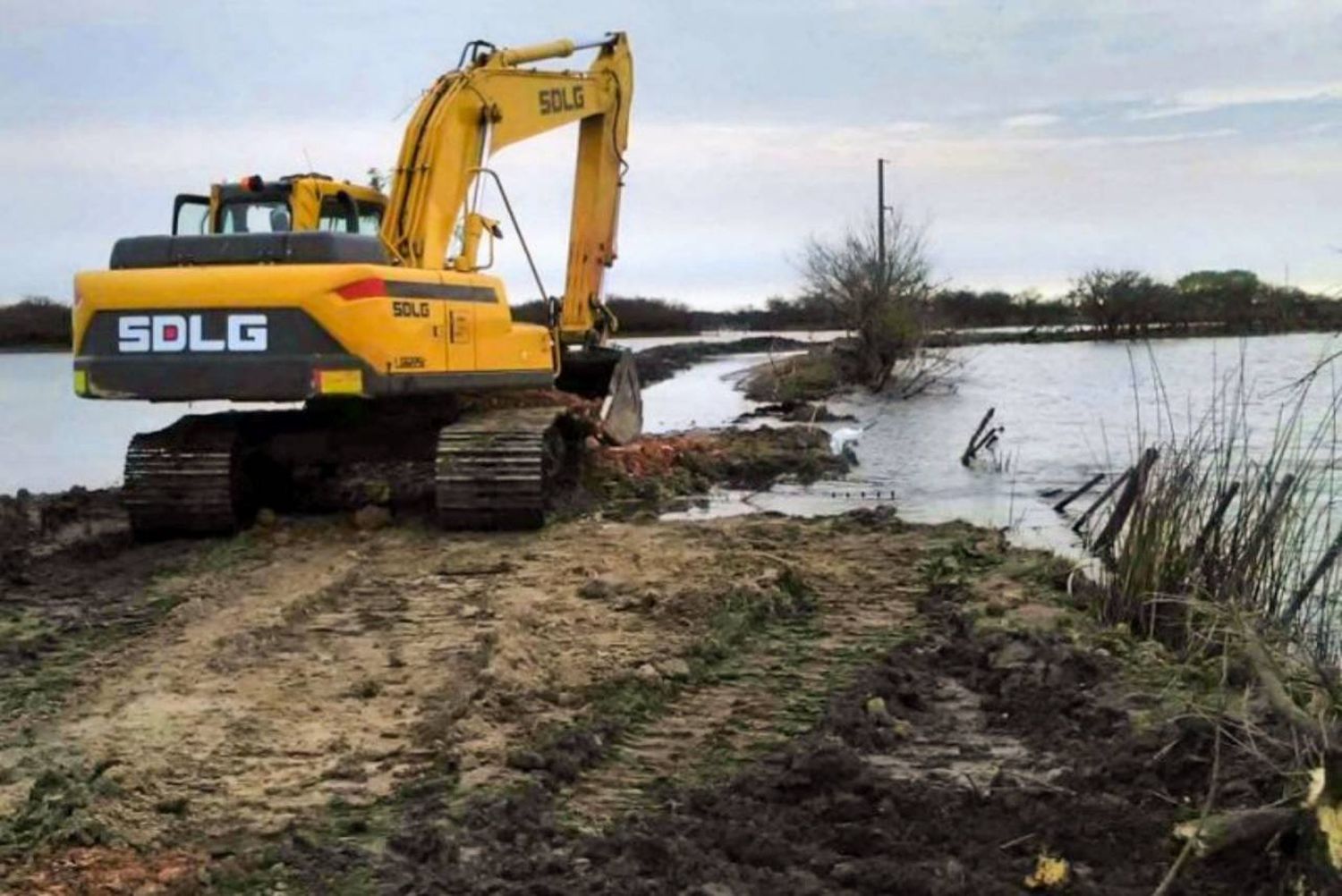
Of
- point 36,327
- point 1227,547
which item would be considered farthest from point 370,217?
point 36,327

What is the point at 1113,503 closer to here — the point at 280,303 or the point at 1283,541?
the point at 1283,541

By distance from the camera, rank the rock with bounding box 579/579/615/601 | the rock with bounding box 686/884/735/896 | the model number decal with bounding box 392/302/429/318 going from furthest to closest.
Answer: the model number decal with bounding box 392/302/429/318
the rock with bounding box 579/579/615/601
the rock with bounding box 686/884/735/896

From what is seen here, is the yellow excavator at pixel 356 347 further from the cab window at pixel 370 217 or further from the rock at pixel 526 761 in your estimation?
the rock at pixel 526 761

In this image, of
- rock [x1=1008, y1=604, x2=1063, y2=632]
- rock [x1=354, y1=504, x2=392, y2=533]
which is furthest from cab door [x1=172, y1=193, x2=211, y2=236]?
rock [x1=1008, y1=604, x2=1063, y2=632]

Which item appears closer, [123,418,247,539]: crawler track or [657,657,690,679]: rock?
[657,657,690,679]: rock

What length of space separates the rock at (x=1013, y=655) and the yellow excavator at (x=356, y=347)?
4.20m

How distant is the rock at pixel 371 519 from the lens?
10.4m

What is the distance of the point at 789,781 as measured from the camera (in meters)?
4.67

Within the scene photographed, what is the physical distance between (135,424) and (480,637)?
20350 millimetres

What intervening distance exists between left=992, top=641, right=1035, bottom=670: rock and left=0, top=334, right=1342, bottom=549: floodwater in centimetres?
157

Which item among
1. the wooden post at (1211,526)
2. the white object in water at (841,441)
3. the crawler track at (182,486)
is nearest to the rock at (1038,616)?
the wooden post at (1211,526)

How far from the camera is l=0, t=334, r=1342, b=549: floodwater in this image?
42.2 feet

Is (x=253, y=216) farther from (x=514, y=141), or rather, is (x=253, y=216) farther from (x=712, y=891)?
(x=712, y=891)

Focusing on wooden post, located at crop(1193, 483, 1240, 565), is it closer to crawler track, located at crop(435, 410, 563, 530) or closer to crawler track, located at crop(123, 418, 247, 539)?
crawler track, located at crop(435, 410, 563, 530)
